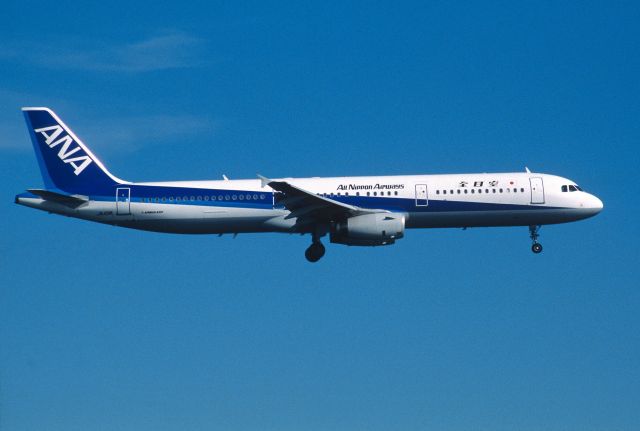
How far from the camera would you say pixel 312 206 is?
62.4 meters

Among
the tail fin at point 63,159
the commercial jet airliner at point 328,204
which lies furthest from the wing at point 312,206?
the tail fin at point 63,159

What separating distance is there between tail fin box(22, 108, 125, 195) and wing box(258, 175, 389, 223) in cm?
1037

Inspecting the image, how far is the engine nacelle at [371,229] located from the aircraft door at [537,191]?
7168mm

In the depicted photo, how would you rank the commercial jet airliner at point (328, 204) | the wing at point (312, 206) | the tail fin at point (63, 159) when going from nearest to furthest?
the wing at point (312, 206) → the commercial jet airliner at point (328, 204) → the tail fin at point (63, 159)

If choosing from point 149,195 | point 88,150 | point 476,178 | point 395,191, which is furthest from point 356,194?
point 88,150

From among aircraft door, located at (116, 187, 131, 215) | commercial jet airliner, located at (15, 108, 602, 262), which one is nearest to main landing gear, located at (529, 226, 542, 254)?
commercial jet airliner, located at (15, 108, 602, 262)

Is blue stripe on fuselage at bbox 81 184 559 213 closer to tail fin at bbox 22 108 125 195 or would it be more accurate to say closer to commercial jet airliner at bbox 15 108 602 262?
commercial jet airliner at bbox 15 108 602 262

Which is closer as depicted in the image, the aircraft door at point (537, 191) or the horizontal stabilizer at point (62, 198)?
the aircraft door at point (537, 191)

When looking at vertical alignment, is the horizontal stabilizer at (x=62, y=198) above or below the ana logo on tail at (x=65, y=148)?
below

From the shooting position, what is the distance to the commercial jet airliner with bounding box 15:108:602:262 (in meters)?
62.7

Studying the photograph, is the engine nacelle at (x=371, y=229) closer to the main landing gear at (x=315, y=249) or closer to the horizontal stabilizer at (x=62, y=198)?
the main landing gear at (x=315, y=249)

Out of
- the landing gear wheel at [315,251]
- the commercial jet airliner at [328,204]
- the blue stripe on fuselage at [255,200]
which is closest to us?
the commercial jet airliner at [328,204]

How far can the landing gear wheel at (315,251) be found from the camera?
65000mm

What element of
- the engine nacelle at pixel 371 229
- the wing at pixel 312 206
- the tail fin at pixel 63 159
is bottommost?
the engine nacelle at pixel 371 229
